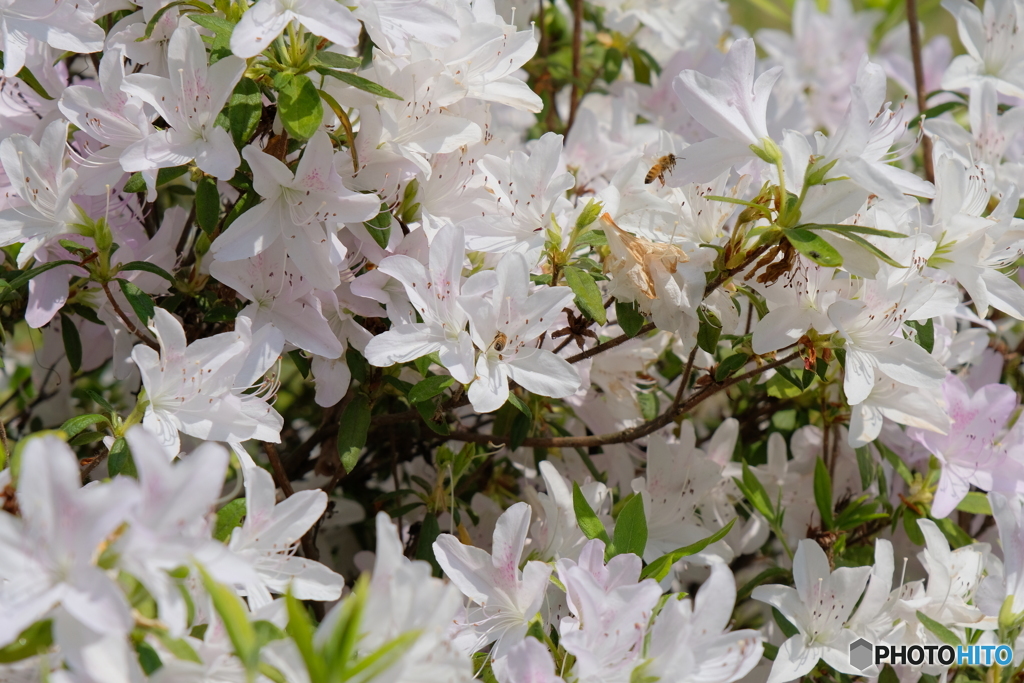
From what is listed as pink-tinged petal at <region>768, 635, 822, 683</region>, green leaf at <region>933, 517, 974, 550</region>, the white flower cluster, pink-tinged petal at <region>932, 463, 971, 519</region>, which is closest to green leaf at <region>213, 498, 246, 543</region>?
the white flower cluster

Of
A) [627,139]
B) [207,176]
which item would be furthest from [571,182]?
[627,139]

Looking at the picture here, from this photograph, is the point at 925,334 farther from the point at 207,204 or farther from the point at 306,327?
the point at 207,204

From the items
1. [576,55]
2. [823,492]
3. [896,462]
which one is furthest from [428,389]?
[576,55]

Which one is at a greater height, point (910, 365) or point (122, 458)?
point (910, 365)

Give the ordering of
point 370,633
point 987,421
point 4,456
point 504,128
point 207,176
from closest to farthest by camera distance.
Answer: point 370,633, point 4,456, point 207,176, point 987,421, point 504,128

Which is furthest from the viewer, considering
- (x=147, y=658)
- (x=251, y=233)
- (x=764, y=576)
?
(x=764, y=576)

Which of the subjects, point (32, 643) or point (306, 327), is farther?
point (306, 327)

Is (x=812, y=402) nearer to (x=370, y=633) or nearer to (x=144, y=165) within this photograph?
(x=370, y=633)
